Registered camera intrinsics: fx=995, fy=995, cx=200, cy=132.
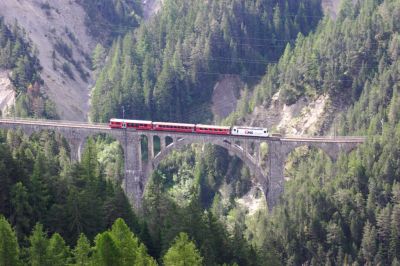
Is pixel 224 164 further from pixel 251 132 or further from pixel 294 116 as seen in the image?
pixel 251 132

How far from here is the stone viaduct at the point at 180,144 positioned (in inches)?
5133

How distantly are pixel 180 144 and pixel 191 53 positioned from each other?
45812 millimetres

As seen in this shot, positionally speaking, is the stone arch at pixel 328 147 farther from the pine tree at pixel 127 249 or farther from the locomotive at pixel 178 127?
the pine tree at pixel 127 249

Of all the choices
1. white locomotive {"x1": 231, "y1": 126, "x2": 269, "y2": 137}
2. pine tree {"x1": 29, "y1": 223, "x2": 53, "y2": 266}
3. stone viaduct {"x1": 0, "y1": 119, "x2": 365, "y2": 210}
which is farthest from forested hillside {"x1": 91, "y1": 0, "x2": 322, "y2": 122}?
pine tree {"x1": 29, "y1": 223, "x2": 53, "y2": 266}

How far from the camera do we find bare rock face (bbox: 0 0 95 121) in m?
172

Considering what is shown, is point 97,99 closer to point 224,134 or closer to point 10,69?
point 10,69

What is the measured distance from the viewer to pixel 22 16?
190 meters

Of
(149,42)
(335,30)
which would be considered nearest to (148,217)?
(335,30)

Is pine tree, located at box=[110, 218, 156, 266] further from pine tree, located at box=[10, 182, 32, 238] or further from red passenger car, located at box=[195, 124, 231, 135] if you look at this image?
red passenger car, located at box=[195, 124, 231, 135]

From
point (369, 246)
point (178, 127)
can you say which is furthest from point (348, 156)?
point (178, 127)

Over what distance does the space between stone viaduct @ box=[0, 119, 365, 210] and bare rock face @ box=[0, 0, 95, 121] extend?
1241 inches

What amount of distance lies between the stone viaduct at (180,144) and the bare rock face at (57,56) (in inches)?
1241

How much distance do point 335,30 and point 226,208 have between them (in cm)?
3501

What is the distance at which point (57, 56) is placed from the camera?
18725 cm
